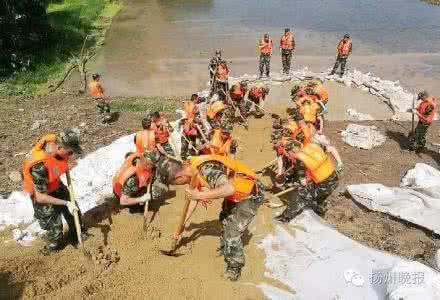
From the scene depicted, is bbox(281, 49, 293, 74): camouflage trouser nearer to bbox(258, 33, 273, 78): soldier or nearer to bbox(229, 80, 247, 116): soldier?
bbox(258, 33, 273, 78): soldier

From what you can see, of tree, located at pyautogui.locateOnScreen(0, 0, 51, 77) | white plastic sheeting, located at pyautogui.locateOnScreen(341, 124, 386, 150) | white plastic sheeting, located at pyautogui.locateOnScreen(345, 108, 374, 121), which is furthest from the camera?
tree, located at pyautogui.locateOnScreen(0, 0, 51, 77)

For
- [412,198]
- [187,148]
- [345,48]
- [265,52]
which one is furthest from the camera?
[265,52]

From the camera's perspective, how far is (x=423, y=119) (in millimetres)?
8594

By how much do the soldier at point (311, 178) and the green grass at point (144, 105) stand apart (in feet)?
17.6

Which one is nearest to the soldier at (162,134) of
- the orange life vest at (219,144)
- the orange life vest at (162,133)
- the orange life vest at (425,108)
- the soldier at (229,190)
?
the orange life vest at (162,133)

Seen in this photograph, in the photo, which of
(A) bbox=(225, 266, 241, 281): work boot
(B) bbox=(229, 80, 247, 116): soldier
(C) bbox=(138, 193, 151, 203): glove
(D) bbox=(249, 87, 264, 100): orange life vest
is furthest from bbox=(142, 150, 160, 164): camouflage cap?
(D) bbox=(249, 87, 264, 100): orange life vest

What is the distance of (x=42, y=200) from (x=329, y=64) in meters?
12.9

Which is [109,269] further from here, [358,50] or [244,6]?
[244,6]

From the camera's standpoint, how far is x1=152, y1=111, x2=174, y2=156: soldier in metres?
7.25

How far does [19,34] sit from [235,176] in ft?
48.1

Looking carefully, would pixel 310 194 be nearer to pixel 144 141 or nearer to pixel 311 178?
pixel 311 178

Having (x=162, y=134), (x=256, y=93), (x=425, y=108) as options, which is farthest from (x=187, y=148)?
(x=425, y=108)

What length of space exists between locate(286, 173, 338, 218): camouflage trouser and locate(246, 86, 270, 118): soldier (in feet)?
15.0

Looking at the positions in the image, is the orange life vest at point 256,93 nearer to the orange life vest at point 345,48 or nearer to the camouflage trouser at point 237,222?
the orange life vest at point 345,48
